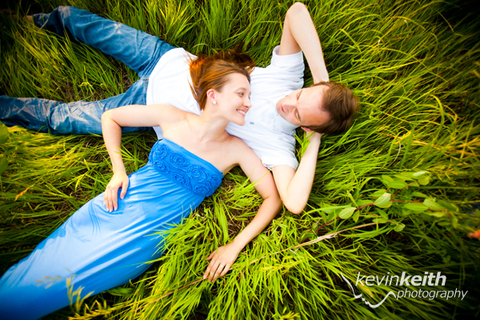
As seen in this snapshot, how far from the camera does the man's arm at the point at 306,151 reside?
1671 mm

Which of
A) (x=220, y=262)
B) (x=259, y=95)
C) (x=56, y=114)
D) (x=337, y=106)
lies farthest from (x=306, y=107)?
(x=56, y=114)

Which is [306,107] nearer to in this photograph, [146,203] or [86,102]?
[146,203]

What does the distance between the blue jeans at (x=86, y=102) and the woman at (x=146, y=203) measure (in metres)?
0.34

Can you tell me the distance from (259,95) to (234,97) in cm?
50

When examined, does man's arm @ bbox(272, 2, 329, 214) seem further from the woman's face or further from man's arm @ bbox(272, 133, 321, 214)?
the woman's face

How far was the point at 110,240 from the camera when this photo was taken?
61.9 inches

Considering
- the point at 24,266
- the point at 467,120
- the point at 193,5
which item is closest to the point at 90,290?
the point at 24,266

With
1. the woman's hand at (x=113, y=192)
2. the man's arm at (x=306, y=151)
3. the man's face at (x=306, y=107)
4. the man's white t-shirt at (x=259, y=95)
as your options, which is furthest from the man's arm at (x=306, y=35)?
the woman's hand at (x=113, y=192)

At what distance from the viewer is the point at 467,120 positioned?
1.68 meters

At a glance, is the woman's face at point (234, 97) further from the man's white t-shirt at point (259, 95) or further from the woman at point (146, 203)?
Answer: the man's white t-shirt at point (259, 95)

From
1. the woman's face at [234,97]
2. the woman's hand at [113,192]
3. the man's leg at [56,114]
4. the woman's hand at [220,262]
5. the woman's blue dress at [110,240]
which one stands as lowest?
the woman's hand at [220,262]

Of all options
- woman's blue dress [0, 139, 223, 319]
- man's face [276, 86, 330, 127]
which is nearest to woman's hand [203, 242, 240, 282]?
woman's blue dress [0, 139, 223, 319]

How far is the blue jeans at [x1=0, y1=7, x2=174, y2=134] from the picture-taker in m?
1.94

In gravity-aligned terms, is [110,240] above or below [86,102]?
below
